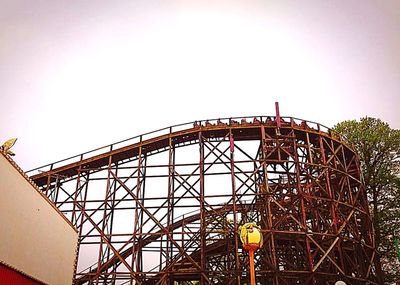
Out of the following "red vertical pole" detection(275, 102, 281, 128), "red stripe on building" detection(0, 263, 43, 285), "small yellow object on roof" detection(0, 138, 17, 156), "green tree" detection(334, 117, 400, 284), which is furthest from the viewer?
→ "green tree" detection(334, 117, 400, 284)

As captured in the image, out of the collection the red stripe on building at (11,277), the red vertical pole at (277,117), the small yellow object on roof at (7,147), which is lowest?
the red stripe on building at (11,277)

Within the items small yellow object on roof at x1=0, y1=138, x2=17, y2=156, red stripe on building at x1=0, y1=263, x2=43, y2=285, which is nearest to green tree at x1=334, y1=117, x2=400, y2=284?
red stripe on building at x1=0, y1=263, x2=43, y2=285

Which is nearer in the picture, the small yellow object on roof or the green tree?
the small yellow object on roof

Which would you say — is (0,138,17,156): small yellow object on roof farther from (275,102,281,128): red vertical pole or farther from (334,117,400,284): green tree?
(334,117,400,284): green tree

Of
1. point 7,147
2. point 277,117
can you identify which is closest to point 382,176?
point 277,117

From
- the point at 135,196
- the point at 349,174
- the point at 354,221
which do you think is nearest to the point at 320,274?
the point at 354,221

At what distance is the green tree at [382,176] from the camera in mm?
27812

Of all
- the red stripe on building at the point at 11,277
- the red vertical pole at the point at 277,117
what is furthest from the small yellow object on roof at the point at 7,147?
the red vertical pole at the point at 277,117

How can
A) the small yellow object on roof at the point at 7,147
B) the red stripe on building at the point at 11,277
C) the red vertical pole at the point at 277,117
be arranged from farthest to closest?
the red vertical pole at the point at 277,117
the small yellow object on roof at the point at 7,147
the red stripe on building at the point at 11,277

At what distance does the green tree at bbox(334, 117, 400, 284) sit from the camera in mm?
27812

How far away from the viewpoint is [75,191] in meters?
24.7

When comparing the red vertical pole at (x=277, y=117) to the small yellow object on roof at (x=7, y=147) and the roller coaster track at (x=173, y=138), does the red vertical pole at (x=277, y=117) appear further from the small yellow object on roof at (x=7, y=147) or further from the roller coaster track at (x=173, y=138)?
the small yellow object on roof at (x=7, y=147)

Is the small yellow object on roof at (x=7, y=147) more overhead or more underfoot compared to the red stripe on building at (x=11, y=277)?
more overhead

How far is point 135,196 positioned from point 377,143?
1687 centimetres
